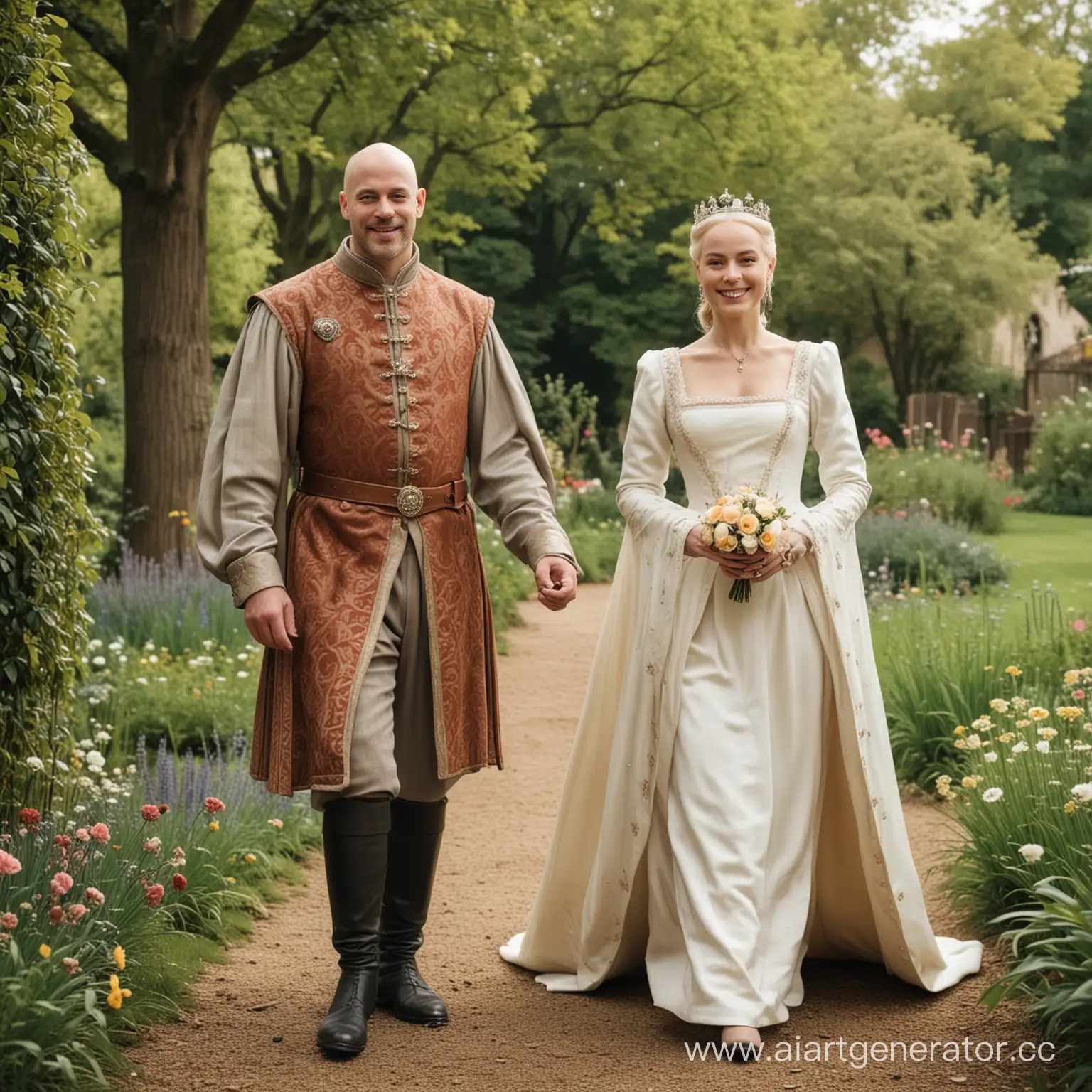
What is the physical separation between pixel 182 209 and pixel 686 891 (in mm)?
7462

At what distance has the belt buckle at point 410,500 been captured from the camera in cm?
367

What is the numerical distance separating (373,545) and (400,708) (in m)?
0.43

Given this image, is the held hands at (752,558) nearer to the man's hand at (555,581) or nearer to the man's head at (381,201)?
the man's hand at (555,581)

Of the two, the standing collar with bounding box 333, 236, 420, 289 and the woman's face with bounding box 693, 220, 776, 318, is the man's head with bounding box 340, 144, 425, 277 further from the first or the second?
the woman's face with bounding box 693, 220, 776, 318

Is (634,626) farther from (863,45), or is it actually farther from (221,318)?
(863,45)

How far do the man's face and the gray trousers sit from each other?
2.28 ft

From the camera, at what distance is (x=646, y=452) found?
4039 millimetres

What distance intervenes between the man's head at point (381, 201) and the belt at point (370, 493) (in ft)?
1.83

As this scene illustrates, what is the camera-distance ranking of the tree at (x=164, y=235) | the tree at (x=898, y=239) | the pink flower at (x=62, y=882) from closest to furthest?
the pink flower at (x=62, y=882)
the tree at (x=164, y=235)
the tree at (x=898, y=239)

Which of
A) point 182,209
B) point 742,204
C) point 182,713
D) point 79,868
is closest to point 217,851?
point 79,868

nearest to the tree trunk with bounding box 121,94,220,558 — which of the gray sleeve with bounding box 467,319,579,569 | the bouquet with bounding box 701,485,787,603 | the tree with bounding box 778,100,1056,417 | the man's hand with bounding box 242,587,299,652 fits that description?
the gray sleeve with bounding box 467,319,579,569

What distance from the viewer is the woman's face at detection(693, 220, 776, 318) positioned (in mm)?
3916

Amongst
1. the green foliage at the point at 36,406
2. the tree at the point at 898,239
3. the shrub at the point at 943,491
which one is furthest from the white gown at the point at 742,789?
the tree at the point at 898,239

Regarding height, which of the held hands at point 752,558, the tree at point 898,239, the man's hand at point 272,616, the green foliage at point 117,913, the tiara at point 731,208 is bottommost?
the green foliage at point 117,913
